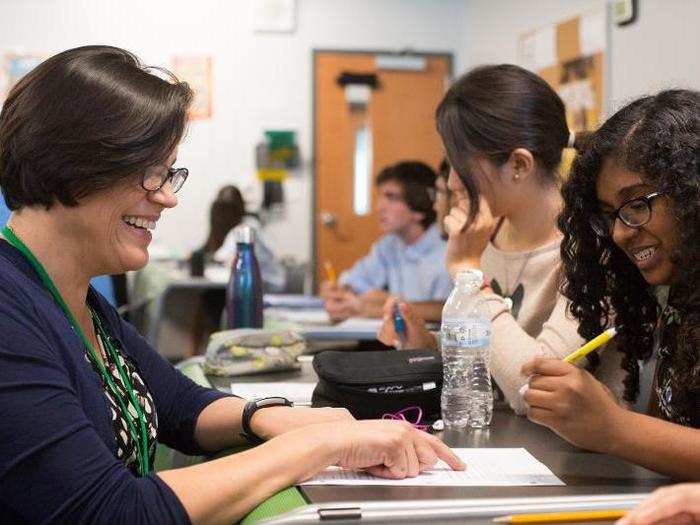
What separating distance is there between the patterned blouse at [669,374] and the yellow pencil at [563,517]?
400 millimetres

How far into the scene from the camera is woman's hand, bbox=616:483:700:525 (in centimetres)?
93

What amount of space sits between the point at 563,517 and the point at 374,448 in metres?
0.28

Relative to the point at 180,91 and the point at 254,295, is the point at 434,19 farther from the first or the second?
the point at 180,91

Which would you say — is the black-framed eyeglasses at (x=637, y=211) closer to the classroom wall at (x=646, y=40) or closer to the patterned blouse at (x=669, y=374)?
the patterned blouse at (x=669, y=374)

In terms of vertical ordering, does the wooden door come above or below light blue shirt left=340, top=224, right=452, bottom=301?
above

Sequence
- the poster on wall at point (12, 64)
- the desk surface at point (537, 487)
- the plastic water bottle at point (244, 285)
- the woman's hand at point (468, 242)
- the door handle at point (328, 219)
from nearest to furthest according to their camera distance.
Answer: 1. the desk surface at point (537, 487)
2. the woman's hand at point (468, 242)
3. the plastic water bottle at point (244, 285)
4. the poster on wall at point (12, 64)
5. the door handle at point (328, 219)

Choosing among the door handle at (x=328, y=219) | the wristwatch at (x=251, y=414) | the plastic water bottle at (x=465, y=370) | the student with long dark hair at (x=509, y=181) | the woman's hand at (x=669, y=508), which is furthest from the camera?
the door handle at (x=328, y=219)

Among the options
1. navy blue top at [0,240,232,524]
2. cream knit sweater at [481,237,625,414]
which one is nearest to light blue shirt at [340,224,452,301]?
cream knit sweater at [481,237,625,414]

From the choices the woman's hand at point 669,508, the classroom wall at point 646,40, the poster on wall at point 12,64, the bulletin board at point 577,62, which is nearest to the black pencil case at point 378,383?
the woman's hand at point 669,508

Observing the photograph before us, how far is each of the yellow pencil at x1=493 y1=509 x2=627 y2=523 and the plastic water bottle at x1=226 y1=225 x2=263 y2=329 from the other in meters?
1.49

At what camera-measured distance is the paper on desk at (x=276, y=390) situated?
1.72 meters

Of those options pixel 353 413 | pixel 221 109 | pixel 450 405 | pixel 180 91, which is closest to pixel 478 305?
pixel 450 405

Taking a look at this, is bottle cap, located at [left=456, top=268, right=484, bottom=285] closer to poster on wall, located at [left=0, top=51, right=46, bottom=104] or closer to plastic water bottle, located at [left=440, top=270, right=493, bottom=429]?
plastic water bottle, located at [left=440, top=270, right=493, bottom=429]

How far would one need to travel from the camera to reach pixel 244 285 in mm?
2404
